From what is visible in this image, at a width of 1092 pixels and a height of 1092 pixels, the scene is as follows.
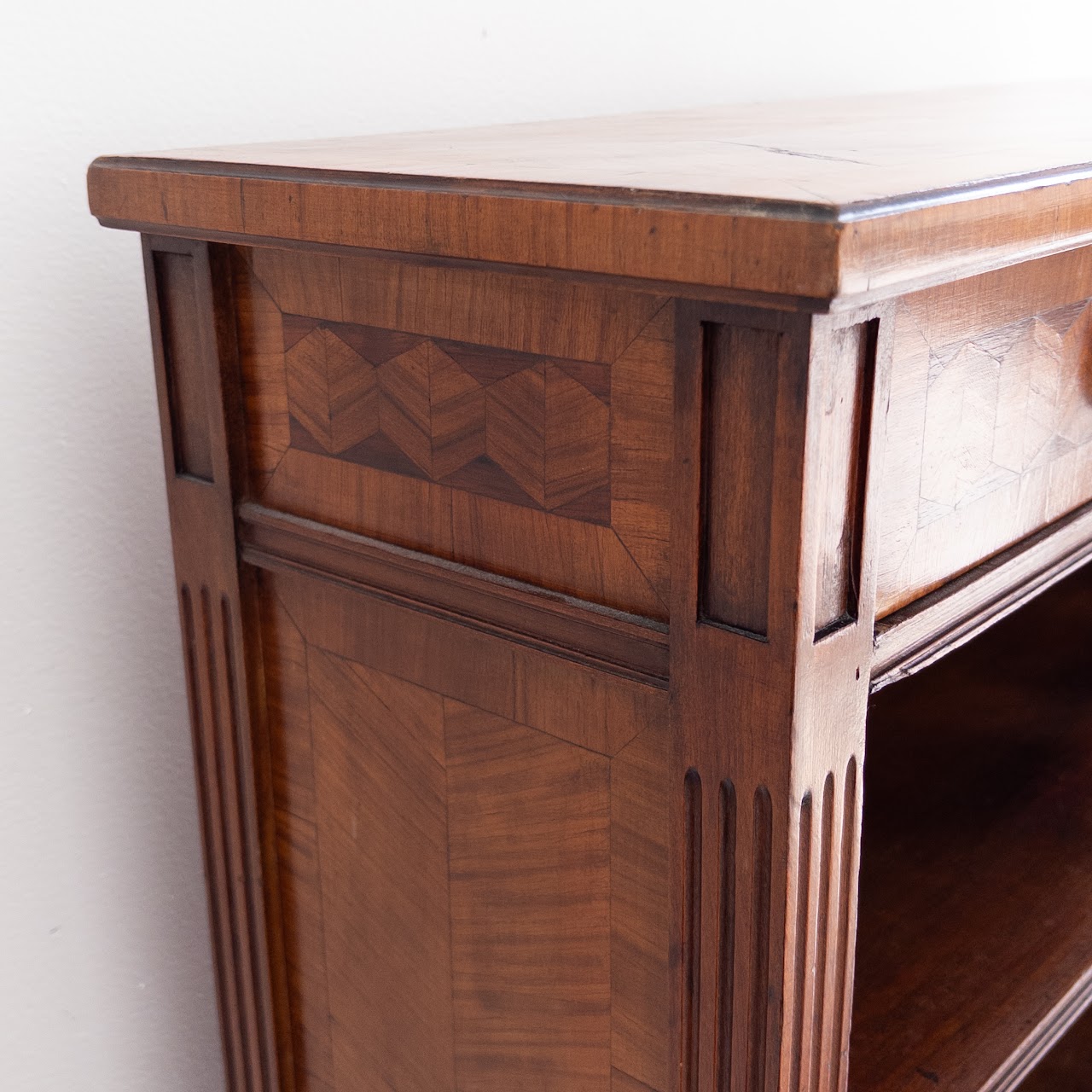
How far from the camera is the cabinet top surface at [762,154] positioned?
0.42 meters

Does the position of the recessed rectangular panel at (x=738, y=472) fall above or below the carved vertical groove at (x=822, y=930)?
above

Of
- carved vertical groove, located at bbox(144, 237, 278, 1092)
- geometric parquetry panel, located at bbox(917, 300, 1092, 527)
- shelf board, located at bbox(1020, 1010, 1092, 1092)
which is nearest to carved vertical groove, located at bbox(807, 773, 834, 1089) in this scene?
geometric parquetry panel, located at bbox(917, 300, 1092, 527)

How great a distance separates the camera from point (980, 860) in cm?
88

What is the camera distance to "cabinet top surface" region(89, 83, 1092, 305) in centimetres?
38

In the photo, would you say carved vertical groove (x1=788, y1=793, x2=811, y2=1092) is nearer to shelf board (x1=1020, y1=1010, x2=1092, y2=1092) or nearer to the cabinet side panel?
the cabinet side panel

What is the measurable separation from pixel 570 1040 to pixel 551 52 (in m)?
0.69

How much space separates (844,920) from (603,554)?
0.17 m

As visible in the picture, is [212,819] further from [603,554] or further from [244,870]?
[603,554]

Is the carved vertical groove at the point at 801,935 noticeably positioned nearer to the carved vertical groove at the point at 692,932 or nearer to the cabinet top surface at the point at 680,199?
the carved vertical groove at the point at 692,932

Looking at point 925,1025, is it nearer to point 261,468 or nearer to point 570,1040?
point 570,1040

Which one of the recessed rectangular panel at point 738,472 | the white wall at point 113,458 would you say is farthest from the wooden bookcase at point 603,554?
the white wall at point 113,458

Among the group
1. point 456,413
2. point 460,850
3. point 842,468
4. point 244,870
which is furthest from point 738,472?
point 244,870

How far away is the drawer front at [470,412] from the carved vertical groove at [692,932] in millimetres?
79

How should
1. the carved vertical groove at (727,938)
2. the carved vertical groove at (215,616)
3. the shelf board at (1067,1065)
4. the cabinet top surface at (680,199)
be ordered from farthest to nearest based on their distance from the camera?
the shelf board at (1067,1065) → the carved vertical groove at (215,616) → the carved vertical groove at (727,938) → the cabinet top surface at (680,199)
